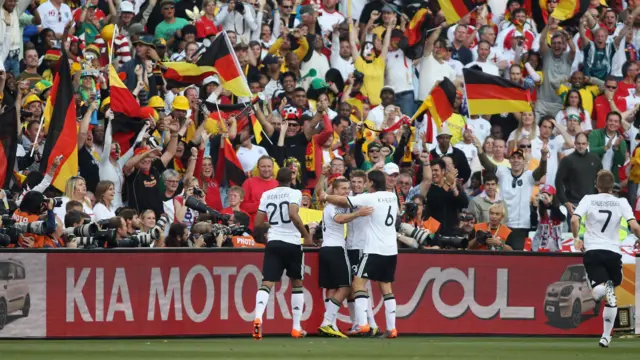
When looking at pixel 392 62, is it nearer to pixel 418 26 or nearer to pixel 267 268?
pixel 418 26

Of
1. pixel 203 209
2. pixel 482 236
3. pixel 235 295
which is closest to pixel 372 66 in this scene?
pixel 482 236

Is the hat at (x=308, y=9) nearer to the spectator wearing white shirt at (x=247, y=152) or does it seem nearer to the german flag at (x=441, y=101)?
the german flag at (x=441, y=101)

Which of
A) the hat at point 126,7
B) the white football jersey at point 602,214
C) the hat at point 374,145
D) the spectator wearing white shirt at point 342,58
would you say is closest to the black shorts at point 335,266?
the white football jersey at point 602,214

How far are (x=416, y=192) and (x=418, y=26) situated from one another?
544cm

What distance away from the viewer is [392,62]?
2727 cm

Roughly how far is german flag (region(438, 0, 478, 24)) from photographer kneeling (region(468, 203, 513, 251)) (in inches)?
230

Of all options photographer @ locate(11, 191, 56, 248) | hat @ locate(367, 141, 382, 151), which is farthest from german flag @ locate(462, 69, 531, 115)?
photographer @ locate(11, 191, 56, 248)

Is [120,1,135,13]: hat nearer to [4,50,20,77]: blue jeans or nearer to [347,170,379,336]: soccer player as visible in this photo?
[4,50,20,77]: blue jeans

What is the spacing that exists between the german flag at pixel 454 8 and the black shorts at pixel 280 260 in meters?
9.13

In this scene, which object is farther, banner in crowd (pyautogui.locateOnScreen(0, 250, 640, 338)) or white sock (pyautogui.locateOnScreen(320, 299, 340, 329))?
white sock (pyautogui.locateOnScreen(320, 299, 340, 329))

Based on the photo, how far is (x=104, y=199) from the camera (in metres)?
20.5

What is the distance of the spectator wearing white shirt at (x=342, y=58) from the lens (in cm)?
2739

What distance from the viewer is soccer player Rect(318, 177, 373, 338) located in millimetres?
19672

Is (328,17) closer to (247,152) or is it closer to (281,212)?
(247,152)
